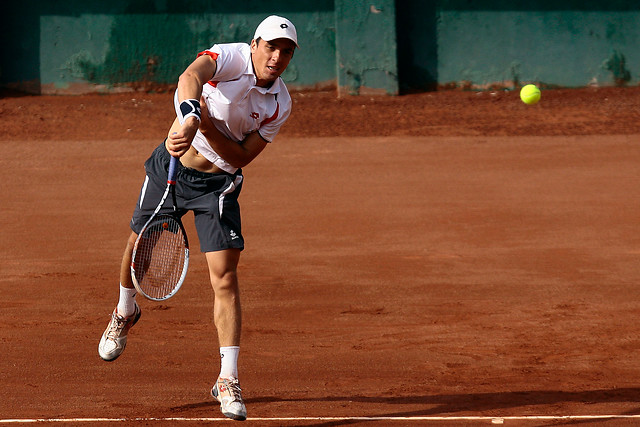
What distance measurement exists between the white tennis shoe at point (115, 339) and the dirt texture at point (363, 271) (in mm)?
193

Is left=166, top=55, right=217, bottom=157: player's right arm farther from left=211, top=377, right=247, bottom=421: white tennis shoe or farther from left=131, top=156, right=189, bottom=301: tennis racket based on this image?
left=211, top=377, right=247, bottom=421: white tennis shoe

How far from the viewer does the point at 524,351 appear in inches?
244

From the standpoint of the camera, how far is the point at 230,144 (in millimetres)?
5047

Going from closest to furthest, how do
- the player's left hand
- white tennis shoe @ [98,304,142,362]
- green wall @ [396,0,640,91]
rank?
the player's left hand → white tennis shoe @ [98,304,142,362] → green wall @ [396,0,640,91]

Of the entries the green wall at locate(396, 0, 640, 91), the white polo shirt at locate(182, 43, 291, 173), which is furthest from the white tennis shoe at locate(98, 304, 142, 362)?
the green wall at locate(396, 0, 640, 91)

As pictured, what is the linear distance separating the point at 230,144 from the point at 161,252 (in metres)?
0.77

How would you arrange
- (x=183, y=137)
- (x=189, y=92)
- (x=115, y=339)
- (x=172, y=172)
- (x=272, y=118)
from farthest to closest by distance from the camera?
(x=115, y=339), (x=272, y=118), (x=172, y=172), (x=189, y=92), (x=183, y=137)

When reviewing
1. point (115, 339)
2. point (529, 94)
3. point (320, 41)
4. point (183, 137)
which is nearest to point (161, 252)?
point (115, 339)

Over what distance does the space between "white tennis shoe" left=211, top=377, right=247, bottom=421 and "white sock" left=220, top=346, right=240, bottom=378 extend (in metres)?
0.03

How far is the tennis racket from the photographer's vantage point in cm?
510

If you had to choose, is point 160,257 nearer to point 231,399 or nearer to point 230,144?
point 230,144

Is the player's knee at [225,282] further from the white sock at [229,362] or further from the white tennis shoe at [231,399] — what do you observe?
the white tennis shoe at [231,399]

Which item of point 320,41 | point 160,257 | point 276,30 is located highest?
point 320,41

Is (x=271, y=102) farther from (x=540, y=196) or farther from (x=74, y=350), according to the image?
(x=540, y=196)
